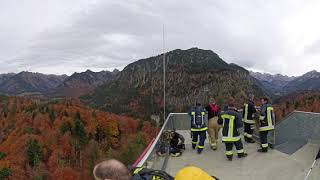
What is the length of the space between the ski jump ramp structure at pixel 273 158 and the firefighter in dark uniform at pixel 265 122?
0.76 feet

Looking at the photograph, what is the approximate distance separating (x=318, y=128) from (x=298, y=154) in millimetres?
892


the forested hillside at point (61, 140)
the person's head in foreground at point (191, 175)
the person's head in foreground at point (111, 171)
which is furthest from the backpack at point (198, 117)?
the forested hillside at point (61, 140)

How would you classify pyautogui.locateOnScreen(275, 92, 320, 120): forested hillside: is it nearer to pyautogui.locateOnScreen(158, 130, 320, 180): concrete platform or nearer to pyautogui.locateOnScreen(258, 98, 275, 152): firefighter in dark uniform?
pyautogui.locateOnScreen(258, 98, 275, 152): firefighter in dark uniform

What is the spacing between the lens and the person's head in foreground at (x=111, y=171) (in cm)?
248

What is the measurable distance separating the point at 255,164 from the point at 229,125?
0.94 metres

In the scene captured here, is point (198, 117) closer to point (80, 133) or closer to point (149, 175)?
point (149, 175)

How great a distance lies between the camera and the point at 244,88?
587 ft

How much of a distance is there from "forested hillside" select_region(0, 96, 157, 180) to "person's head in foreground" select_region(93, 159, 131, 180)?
43.5m

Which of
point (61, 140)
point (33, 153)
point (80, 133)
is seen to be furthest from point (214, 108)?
point (61, 140)

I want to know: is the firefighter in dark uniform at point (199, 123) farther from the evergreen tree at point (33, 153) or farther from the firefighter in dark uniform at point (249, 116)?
the evergreen tree at point (33, 153)

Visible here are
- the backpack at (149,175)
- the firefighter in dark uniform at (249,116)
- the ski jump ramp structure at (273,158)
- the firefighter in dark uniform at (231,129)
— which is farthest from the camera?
the firefighter in dark uniform at (249,116)

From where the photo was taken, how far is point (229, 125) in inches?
287

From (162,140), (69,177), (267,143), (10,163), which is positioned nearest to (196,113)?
(162,140)

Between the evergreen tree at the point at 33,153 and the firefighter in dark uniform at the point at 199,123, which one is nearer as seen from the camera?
the firefighter in dark uniform at the point at 199,123
